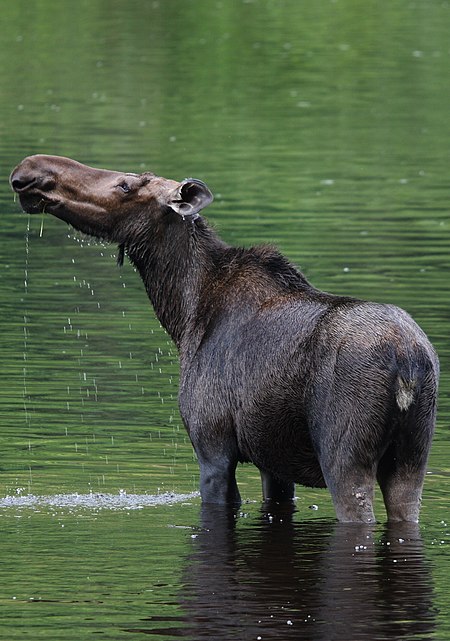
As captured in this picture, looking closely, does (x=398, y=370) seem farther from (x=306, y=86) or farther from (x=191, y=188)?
Answer: (x=306, y=86)

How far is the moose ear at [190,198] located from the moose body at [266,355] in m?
0.01

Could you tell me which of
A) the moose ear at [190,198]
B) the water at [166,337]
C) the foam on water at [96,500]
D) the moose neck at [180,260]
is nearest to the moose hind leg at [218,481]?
the water at [166,337]

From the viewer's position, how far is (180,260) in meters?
11.5

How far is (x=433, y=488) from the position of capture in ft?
39.1

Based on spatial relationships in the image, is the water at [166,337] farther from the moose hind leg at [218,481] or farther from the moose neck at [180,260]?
the moose neck at [180,260]

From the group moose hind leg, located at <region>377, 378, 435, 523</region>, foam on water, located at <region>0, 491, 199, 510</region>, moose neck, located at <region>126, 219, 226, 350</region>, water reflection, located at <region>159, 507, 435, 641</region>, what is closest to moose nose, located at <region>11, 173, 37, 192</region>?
moose neck, located at <region>126, 219, 226, 350</region>

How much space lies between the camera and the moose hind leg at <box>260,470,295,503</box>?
37.9 feet

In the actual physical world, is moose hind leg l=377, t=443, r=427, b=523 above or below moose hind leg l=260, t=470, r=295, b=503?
above

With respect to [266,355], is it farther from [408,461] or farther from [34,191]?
[34,191]

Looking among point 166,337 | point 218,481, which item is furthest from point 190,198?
point 166,337

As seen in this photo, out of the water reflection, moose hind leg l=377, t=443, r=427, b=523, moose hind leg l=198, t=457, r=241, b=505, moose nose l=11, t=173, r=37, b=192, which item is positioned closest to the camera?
the water reflection

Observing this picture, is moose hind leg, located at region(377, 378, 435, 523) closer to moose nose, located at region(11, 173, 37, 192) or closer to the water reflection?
the water reflection

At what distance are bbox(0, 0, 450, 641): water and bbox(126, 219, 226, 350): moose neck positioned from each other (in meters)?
1.14

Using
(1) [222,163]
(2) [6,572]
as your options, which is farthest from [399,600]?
(1) [222,163]
